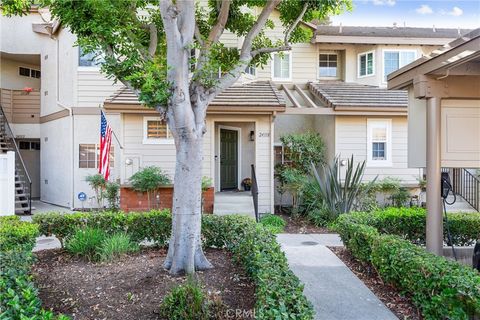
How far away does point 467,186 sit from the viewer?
1298 cm

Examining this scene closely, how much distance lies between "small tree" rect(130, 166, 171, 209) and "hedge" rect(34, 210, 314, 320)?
408 centimetres

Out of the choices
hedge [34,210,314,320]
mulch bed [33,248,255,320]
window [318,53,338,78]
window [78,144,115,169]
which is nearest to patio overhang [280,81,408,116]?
window [318,53,338,78]

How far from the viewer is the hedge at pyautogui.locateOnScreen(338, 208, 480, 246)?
7137mm

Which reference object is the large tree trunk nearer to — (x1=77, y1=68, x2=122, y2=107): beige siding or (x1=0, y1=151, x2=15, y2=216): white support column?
(x1=0, y1=151, x2=15, y2=216): white support column

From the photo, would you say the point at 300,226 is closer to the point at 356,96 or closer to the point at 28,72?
the point at 356,96

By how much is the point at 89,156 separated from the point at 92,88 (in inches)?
96.1

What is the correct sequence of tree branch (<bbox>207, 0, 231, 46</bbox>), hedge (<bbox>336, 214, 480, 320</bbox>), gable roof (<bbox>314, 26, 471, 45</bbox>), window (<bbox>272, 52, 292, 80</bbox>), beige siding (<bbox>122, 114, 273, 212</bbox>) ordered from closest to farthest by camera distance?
hedge (<bbox>336, 214, 480, 320</bbox>) < tree branch (<bbox>207, 0, 231, 46</bbox>) < beige siding (<bbox>122, 114, 273, 212</bbox>) < gable roof (<bbox>314, 26, 471, 45</bbox>) < window (<bbox>272, 52, 292, 80</bbox>)

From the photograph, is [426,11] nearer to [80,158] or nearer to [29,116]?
[80,158]

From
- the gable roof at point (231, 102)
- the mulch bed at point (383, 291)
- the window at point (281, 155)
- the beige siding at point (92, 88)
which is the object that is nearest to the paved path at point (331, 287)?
the mulch bed at point (383, 291)

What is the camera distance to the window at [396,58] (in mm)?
15031

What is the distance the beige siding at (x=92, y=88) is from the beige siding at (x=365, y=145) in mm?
8038

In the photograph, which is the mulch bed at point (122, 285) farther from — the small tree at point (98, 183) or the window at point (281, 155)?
the window at point (281, 155)

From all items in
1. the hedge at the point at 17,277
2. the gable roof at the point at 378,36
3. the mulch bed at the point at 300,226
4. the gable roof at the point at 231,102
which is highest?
the gable roof at the point at 378,36

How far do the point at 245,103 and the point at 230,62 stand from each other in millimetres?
3965
